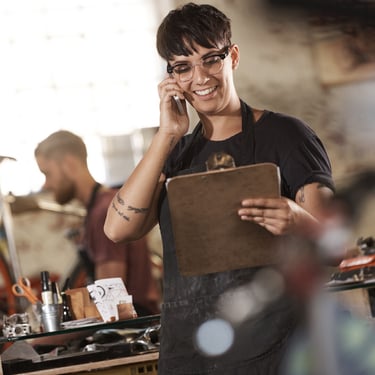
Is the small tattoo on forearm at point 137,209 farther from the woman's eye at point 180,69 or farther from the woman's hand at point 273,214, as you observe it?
the woman's hand at point 273,214

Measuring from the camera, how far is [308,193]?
72 centimetres

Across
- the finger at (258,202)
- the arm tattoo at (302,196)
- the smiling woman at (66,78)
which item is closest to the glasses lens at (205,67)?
the arm tattoo at (302,196)

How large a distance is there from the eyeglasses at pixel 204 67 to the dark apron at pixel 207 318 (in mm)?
85

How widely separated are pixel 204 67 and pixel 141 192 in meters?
0.14

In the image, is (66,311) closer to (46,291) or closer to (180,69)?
(46,291)

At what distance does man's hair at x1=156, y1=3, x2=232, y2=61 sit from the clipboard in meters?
0.28

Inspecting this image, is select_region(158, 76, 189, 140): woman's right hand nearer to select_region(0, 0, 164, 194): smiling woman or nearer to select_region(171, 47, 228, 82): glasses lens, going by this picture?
select_region(171, 47, 228, 82): glasses lens

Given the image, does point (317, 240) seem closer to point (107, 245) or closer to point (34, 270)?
point (107, 245)

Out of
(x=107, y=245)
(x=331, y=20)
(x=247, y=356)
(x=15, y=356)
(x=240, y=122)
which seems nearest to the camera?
(x=331, y=20)

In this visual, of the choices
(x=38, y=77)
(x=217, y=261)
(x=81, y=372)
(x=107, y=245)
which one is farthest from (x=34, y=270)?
(x=217, y=261)

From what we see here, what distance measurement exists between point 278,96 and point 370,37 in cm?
4

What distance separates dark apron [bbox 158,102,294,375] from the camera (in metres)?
0.71

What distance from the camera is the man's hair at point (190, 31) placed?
0.75 metres

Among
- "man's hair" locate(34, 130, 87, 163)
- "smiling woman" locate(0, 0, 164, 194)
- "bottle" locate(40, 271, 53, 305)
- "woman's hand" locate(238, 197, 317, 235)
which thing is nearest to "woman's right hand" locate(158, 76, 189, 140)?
"woman's hand" locate(238, 197, 317, 235)
